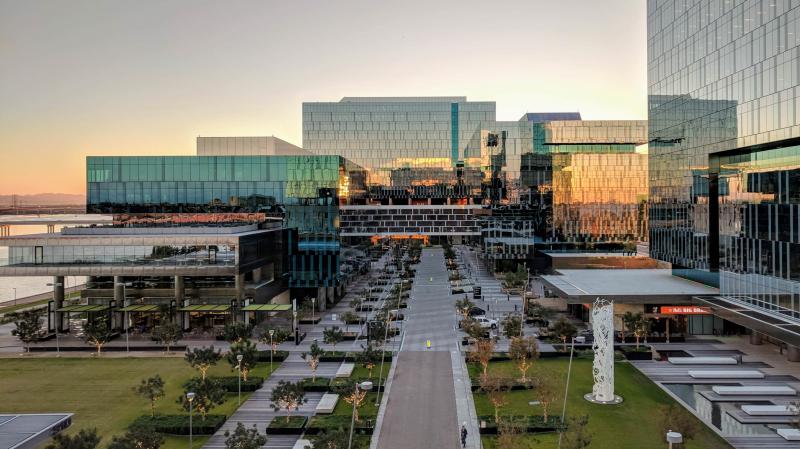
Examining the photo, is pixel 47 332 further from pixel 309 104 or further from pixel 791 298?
pixel 309 104

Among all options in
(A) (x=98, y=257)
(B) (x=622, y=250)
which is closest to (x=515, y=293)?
(B) (x=622, y=250)

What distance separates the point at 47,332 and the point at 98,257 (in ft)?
29.6

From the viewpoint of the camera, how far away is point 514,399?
3872cm

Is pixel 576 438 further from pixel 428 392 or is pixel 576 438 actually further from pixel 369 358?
pixel 369 358

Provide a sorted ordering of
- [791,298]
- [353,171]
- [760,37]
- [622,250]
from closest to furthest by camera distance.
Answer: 1. [791,298]
2. [760,37]
3. [622,250]
4. [353,171]

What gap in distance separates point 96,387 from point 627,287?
5174 cm

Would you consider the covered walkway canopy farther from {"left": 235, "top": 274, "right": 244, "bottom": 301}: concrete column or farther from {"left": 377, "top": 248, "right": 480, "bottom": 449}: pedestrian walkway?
{"left": 235, "top": 274, "right": 244, "bottom": 301}: concrete column

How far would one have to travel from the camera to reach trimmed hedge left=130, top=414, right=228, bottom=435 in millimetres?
33031

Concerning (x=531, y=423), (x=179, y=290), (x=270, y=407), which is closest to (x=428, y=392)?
(x=531, y=423)

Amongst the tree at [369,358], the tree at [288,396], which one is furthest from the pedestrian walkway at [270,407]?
the tree at [369,358]

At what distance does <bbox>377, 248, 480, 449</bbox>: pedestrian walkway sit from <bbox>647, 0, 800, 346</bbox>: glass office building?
24259 mm

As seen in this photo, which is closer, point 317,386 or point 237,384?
point 317,386

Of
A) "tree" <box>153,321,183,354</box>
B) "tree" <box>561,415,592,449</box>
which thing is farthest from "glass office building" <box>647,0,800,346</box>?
"tree" <box>153,321,183,354</box>

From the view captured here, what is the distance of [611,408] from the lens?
36812 millimetres
